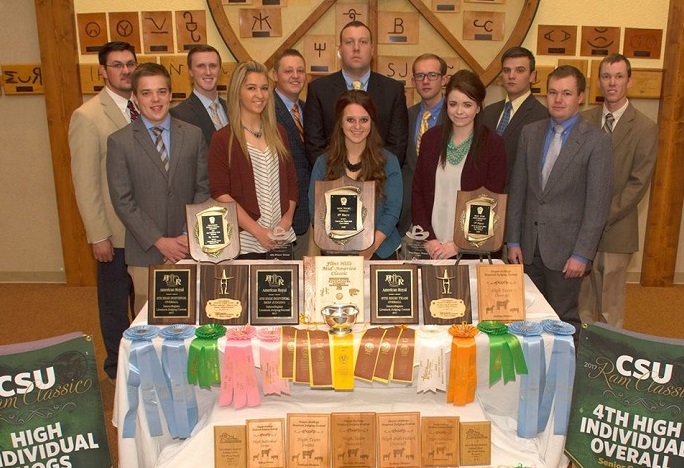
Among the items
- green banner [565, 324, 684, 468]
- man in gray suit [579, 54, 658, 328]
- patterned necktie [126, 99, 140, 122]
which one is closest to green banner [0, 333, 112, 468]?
green banner [565, 324, 684, 468]

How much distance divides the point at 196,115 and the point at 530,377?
7.11 feet

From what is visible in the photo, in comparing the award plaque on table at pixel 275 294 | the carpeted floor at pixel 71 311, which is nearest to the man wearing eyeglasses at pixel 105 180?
the carpeted floor at pixel 71 311

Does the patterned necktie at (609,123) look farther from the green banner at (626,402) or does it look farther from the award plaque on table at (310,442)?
the award plaque on table at (310,442)

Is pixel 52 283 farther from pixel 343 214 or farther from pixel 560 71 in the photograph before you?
pixel 560 71

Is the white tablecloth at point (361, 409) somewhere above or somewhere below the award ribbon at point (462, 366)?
below

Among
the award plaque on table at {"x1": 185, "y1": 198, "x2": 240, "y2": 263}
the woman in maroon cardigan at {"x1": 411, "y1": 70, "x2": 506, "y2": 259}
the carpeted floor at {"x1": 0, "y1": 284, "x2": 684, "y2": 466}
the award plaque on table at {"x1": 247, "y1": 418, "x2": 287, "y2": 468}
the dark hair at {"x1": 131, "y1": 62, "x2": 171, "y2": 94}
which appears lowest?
the carpeted floor at {"x1": 0, "y1": 284, "x2": 684, "y2": 466}

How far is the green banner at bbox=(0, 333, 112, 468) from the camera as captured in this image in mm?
1872

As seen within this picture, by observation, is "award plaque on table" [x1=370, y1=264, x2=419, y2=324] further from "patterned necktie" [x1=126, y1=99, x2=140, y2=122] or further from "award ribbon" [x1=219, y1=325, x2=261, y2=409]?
"patterned necktie" [x1=126, y1=99, x2=140, y2=122]

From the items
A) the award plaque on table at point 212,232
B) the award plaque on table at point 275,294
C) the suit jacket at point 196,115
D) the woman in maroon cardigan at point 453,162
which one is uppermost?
the suit jacket at point 196,115

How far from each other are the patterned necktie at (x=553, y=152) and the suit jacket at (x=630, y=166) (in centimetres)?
61

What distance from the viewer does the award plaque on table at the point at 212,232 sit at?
2445 millimetres

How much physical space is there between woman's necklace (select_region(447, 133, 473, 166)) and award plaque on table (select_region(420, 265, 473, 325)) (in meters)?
0.76

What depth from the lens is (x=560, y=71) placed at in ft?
9.91

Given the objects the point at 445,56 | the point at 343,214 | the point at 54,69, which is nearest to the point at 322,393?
the point at 343,214
